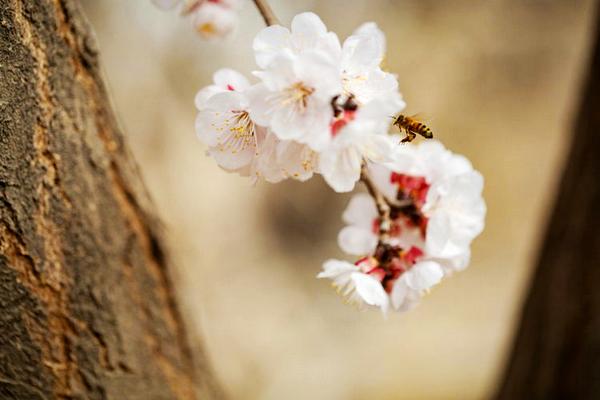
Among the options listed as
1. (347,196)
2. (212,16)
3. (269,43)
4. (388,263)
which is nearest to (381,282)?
(388,263)

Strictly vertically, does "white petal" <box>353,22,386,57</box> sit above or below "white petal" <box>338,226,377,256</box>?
above

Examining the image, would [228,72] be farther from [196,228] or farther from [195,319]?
[196,228]

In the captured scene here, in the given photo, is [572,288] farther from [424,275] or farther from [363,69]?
[363,69]

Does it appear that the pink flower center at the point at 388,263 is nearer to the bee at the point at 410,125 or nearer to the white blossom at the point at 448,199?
the white blossom at the point at 448,199

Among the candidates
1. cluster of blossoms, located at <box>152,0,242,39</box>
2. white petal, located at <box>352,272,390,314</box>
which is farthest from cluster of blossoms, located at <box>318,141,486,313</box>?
cluster of blossoms, located at <box>152,0,242,39</box>

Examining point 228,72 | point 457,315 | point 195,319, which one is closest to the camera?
point 228,72

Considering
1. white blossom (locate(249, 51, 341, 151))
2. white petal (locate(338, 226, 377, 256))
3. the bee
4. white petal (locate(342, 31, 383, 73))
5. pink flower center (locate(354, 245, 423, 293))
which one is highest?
white petal (locate(342, 31, 383, 73))

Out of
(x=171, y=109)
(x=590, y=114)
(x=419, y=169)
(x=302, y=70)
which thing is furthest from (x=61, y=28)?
(x=171, y=109)

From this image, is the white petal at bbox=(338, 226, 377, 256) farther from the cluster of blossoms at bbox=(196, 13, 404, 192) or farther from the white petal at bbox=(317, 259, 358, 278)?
the cluster of blossoms at bbox=(196, 13, 404, 192)
